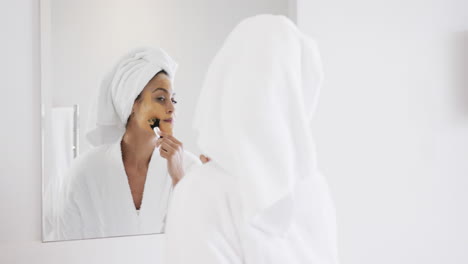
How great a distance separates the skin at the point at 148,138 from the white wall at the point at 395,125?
64 cm

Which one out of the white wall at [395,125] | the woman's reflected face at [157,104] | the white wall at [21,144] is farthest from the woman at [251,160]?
the white wall at [395,125]

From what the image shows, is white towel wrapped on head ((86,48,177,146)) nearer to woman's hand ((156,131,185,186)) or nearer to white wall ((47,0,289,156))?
white wall ((47,0,289,156))

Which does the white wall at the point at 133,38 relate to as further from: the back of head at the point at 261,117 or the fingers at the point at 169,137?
the back of head at the point at 261,117

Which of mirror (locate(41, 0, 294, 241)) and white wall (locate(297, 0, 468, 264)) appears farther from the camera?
white wall (locate(297, 0, 468, 264))

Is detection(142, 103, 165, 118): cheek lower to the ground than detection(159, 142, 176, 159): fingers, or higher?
higher

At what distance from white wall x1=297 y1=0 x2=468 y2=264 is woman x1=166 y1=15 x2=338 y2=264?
1.14 metres

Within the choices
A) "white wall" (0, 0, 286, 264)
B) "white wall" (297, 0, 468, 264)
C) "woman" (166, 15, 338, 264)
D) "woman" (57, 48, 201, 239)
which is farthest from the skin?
"woman" (166, 15, 338, 264)

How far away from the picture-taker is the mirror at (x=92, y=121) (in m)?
1.72

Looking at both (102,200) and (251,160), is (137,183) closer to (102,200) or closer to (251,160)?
(102,200)

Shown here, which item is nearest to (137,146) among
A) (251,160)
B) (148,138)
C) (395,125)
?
(148,138)

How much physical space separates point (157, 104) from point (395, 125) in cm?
109

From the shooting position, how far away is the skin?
178 cm

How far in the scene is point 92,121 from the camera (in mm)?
1747

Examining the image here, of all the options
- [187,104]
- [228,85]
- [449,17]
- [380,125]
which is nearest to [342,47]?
[380,125]
